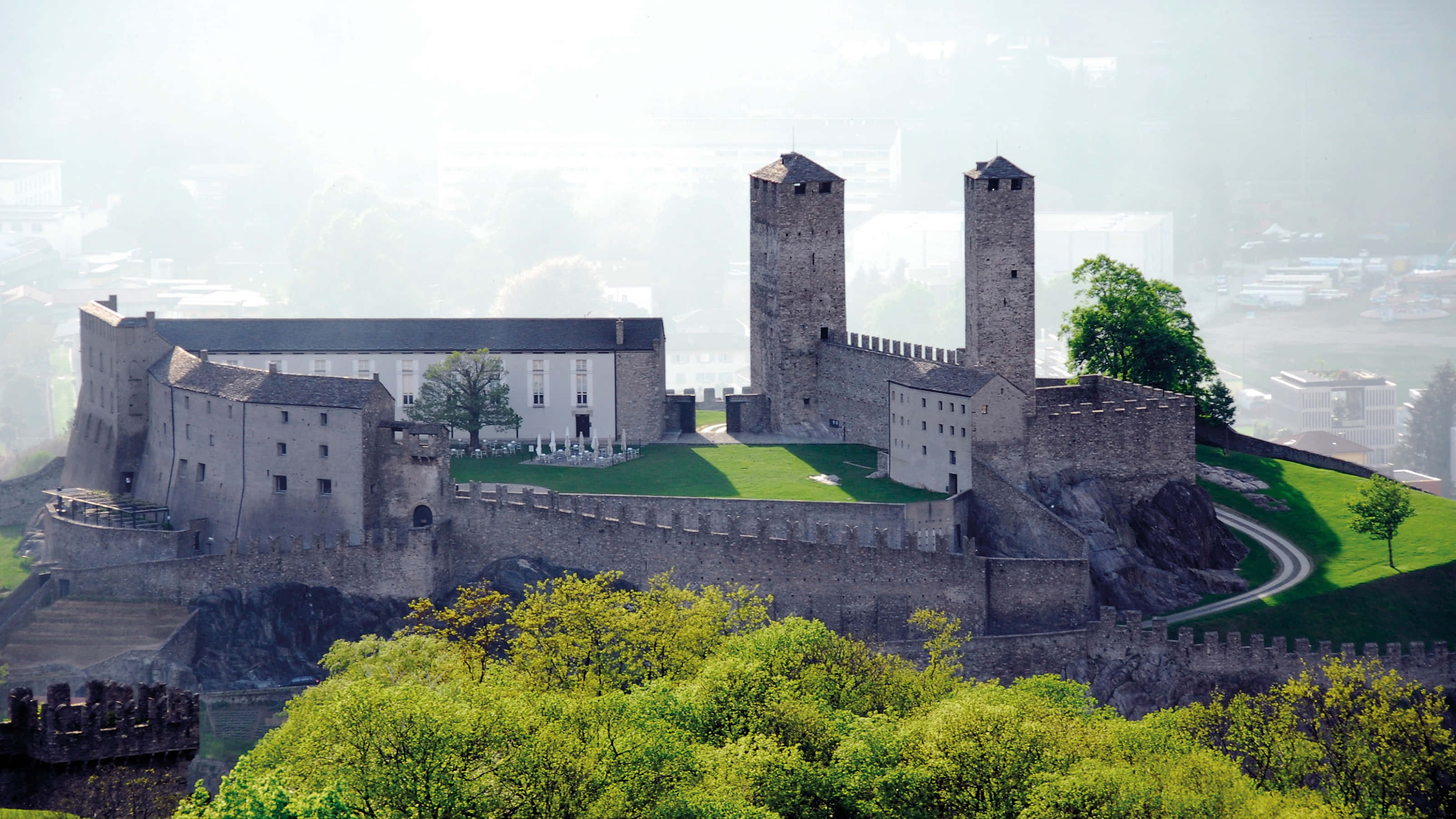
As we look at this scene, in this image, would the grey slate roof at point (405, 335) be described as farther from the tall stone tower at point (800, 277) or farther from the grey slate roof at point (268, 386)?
the tall stone tower at point (800, 277)

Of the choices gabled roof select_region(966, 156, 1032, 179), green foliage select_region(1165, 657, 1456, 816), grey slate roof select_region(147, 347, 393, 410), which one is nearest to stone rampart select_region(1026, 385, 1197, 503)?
gabled roof select_region(966, 156, 1032, 179)

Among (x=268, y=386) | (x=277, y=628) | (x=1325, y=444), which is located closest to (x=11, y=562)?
(x=268, y=386)

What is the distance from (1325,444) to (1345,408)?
33.3 m

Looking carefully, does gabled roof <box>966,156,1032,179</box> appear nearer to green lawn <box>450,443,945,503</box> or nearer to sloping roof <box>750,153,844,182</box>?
sloping roof <box>750,153,844,182</box>

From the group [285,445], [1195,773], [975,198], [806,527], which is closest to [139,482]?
[285,445]

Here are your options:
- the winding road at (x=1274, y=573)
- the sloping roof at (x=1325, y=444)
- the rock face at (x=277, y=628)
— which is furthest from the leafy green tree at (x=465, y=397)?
the sloping roof at (x=1325, y=444)

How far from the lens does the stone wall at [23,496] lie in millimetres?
84562

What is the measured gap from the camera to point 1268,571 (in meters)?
70.4

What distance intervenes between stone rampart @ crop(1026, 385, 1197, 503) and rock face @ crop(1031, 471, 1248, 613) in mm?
445

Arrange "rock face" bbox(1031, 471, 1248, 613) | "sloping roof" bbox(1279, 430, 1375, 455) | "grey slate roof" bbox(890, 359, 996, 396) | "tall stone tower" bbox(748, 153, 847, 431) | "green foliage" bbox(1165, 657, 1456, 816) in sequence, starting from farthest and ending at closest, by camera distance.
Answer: "sloping roof" bbox(1279, 430, 1375, 455)
"tall stone tower" bbox(748, 153, 847, 431)
"grey slate roof" bbox(890, 359, 996, 396)
"rock face" bbox(1031, 471, 1248, 613)
"green foliage" bbox(1165, 657, 1456, 816)

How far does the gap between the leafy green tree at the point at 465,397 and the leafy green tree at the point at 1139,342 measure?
23.2 metres

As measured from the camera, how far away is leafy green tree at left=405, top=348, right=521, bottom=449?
257 ft

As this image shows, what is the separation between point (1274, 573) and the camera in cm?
7025

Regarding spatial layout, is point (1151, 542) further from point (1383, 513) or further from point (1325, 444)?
point (1325, 444)
